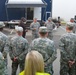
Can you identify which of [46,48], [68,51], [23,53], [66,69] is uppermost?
[46,48]

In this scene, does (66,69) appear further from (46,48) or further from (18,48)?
(18,48)

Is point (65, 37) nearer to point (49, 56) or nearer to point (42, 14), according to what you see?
Answer: point (49, 56)

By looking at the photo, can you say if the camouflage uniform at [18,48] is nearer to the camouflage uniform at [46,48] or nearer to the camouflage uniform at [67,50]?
the camouflage uniform at [46,48]

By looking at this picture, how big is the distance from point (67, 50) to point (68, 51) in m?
0.04

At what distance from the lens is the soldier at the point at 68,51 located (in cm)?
616

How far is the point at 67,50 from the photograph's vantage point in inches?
246

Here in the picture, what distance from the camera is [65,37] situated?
Result: 20.3ft

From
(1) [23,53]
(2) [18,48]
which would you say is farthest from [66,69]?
(2) [18,48]

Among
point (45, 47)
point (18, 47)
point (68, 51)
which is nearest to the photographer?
point (45, 47)

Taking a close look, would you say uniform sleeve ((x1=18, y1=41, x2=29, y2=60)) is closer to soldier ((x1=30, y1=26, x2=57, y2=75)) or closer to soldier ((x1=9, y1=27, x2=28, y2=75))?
soldier ((x1=9, y1=27, x2=28, y2=75))

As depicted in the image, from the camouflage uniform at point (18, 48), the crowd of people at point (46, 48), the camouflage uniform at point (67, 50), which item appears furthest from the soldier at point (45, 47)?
the camouflage uniform at point (18, 48)

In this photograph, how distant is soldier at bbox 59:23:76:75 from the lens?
6161 mm

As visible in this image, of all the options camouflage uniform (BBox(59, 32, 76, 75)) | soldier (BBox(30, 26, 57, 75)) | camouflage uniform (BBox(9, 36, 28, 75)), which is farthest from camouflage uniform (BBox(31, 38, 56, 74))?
camouflage uniform (BBox(9, 36, 28, 75))

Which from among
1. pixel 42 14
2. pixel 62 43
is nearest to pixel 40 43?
pixel 62 43
